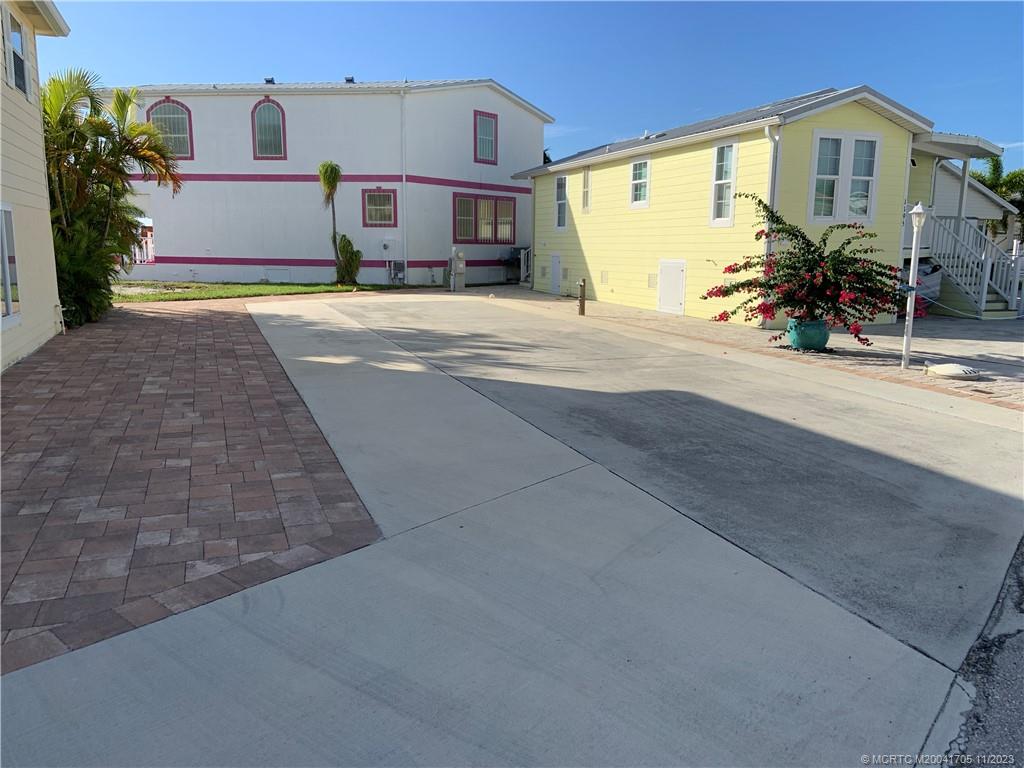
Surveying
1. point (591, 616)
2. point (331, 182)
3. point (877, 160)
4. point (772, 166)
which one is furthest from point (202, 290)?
point (591, 616)

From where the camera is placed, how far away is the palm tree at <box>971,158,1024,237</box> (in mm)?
28797

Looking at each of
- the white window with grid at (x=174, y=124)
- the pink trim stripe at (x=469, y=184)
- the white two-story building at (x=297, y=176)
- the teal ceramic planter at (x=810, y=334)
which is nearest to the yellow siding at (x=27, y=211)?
the teal ceramic planter at (x=810, y=334)

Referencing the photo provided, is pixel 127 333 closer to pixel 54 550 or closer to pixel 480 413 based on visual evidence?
pixel 480 413

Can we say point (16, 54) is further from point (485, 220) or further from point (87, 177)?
point (485, 220)

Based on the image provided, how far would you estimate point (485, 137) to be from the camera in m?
26.0

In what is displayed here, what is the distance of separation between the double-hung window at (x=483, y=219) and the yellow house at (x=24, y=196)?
15792 mm

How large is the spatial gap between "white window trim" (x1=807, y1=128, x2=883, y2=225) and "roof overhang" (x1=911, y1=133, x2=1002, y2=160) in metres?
1.60

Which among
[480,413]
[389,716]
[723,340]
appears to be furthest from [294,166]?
[389,716]

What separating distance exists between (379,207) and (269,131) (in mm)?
4638

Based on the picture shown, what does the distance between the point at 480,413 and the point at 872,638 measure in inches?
167

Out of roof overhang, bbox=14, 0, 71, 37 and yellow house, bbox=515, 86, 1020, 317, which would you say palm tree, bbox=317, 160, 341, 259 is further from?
roof overhang, bbox=14, 0, 71, 37

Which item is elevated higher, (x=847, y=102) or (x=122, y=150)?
(x=847, y=102)

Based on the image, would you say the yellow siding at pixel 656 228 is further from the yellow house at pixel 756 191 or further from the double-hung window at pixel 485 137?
the double-hung window at pixel 485 137

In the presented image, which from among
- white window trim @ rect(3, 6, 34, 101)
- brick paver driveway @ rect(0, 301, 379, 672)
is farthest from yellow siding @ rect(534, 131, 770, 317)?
white window trim @ rect(3, 6, 34, 101)
